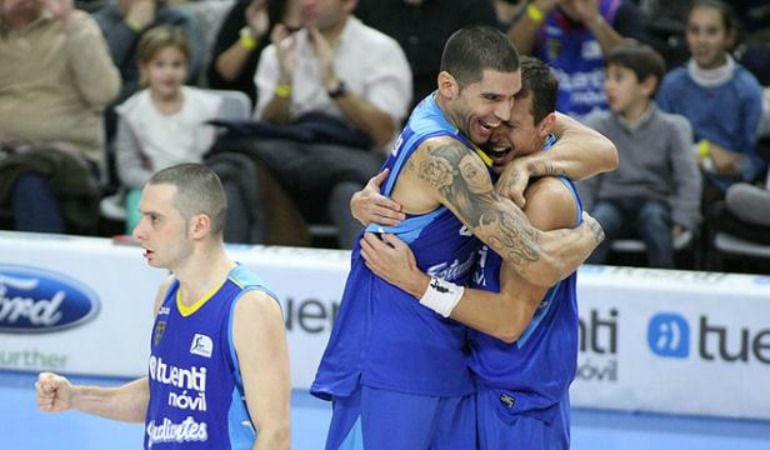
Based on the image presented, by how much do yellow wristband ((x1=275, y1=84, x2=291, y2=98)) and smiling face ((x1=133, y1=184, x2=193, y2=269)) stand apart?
4.77 m

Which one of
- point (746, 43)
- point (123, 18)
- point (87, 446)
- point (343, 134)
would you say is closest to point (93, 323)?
point (87, 446)

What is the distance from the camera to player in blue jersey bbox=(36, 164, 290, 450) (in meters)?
4.56

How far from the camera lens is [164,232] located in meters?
4.68

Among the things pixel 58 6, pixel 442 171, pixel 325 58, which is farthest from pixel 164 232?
pixel 58 6

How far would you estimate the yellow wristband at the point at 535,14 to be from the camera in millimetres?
9859

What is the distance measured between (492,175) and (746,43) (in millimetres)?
6093

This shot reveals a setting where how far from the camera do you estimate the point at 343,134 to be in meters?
9.27

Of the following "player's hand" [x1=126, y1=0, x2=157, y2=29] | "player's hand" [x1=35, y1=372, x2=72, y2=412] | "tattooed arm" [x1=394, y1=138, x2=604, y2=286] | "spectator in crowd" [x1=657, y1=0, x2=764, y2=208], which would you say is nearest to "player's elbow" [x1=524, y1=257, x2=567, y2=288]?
"tattooed arm" [x1=394, y1=138, x2=604, y2=286]

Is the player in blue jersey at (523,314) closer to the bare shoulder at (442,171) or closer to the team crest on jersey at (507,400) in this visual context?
the team crest on jersey at (507,400)

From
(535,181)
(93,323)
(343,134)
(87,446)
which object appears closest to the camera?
(535,181)

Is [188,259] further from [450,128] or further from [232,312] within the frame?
[450,128]

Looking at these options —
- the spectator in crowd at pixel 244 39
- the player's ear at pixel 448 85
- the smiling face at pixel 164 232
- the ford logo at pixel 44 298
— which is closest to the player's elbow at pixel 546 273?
the player's ear at pixel 448 85

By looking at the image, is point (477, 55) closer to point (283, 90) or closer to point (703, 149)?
point (283, 90)

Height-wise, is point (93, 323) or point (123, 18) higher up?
point (123, 18)
